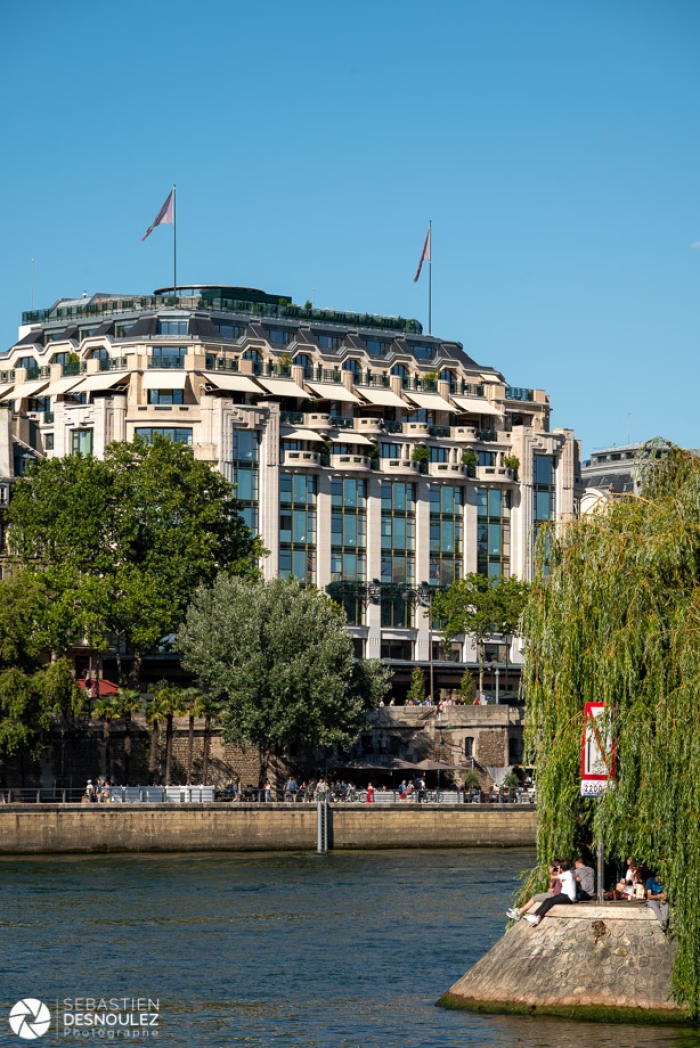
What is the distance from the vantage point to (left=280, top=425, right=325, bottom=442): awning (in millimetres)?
152750

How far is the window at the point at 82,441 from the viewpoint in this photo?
150125mm

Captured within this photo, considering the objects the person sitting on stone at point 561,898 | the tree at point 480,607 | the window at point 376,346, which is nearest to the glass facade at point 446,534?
the tree at point 480,607

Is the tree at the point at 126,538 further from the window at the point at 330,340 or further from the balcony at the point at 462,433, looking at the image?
the window at the point at 330,340

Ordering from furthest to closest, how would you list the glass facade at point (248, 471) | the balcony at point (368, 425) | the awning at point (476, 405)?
the awning at point (476, 405)
the balcony at point (368, 425)
the glass facade at point (248, 471)

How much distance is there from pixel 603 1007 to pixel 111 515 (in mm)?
85453

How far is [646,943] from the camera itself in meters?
45.4

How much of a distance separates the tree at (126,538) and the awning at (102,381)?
1923cm

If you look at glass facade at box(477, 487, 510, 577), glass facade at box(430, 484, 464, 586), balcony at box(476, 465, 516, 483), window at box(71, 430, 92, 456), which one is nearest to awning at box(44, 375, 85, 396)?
window at box(71, 430, 92, 456)

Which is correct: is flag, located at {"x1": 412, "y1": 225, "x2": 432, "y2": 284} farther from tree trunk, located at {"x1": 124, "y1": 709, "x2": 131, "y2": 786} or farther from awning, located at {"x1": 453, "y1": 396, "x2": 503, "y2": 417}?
tree trunk, located at {"x1": 124, "y1": 709, "x2": 131, "y2": 786}

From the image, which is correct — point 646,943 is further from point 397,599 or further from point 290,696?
point 397,599

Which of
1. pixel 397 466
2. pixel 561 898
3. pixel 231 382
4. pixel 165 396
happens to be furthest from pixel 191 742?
pixel 561 898

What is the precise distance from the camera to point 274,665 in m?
113

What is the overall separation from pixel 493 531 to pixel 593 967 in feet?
382
